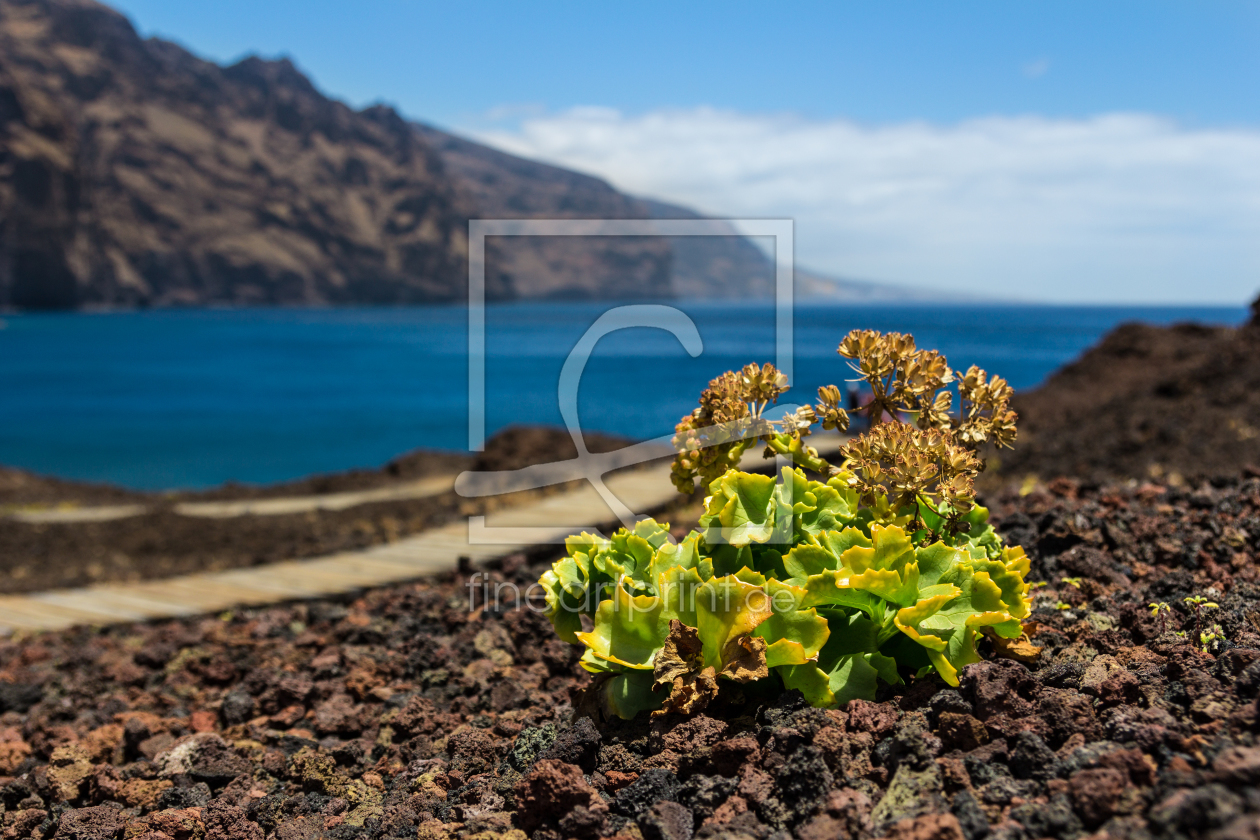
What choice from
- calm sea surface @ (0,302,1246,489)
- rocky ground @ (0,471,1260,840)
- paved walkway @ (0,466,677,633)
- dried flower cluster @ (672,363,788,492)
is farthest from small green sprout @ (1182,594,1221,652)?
calm sea surface @ (0,302,1246,489)

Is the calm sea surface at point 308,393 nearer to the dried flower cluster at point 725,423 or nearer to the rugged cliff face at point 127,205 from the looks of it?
the dried flower cluster at point 725,423

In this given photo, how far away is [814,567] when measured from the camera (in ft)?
6.84

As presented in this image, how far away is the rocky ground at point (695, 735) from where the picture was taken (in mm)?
1604

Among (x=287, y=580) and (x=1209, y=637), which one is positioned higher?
(x=1209, y=637)

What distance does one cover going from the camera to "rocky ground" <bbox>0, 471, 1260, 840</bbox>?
5.26 ft

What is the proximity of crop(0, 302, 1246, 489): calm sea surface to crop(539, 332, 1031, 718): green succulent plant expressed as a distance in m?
11.4

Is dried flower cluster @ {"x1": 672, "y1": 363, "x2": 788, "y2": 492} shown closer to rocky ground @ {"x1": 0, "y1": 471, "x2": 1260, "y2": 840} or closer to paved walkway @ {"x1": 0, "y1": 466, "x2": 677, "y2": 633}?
rocky ground @ {"x1": 0, "y1": 471, "x2": 1260, "y2": 840}

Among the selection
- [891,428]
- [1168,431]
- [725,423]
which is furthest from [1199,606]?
[1168,431]

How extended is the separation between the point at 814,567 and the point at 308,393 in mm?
44355

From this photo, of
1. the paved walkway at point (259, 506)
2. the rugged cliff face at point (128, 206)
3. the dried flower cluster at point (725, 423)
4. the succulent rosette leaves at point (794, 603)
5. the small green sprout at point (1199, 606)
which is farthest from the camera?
the rugged cliff face at point (128, 206)

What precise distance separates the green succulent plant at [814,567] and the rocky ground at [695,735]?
0.12 metres

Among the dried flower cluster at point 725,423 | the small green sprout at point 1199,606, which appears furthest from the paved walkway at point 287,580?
the small green sprout at point 1199,606

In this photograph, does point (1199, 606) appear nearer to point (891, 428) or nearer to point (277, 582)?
point (891, 428)

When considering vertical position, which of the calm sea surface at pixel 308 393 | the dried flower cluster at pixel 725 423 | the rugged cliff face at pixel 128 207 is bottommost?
the calm sea surface at pixel 308 393
